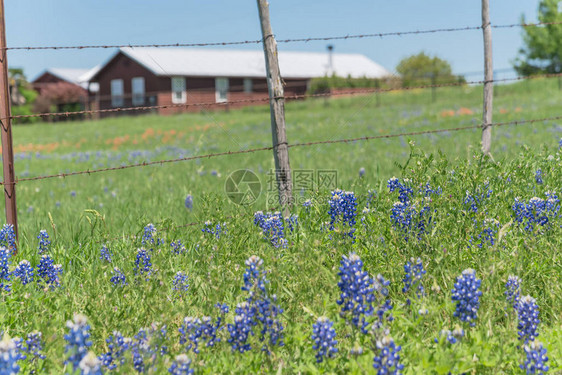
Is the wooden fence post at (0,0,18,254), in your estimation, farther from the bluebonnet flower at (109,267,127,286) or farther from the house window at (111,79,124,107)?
the house window at (111,79,124,107)

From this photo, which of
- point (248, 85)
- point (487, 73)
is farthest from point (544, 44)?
point (487, 73)

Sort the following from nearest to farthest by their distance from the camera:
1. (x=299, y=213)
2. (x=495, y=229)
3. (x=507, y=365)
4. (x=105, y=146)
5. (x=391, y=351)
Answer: (x=391, y=351)
(x=507, y=365)
(x=495, y=229)
(x=299, y=213)
(x=105, y=146)

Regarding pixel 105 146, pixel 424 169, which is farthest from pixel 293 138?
pixel 424 169

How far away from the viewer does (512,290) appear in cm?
304

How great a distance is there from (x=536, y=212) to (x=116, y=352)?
309 centimetres

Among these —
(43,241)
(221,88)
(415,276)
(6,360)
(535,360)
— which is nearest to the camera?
(6,360)

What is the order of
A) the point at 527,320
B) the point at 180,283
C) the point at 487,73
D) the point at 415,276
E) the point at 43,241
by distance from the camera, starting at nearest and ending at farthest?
the point at 527,320 → the point at 415,276 → the point at 180,283 → the point at 43,241 → the point at 487,73

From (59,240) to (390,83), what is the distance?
38360mm

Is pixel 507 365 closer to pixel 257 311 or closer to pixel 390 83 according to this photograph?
pixel 257 311

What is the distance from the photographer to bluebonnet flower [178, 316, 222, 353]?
278 cm

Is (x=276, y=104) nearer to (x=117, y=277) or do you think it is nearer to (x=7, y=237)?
(x=117, y=277)

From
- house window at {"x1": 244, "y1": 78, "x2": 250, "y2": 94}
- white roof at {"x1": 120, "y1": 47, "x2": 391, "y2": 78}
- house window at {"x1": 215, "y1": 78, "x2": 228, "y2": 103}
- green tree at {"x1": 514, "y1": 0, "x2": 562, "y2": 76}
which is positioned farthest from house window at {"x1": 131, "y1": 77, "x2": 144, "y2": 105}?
green tree at {"x1": 514, "y1": 0, "x2": 562, "y2": 76}

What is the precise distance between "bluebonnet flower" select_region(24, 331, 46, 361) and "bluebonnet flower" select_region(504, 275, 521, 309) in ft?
7.95

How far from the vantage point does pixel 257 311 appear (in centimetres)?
276
